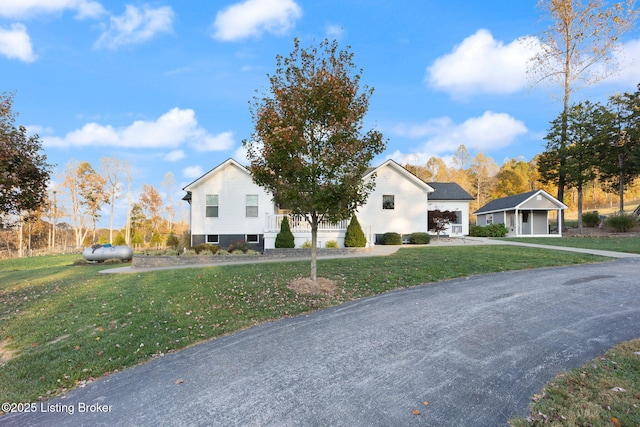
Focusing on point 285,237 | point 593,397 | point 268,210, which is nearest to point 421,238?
point 285,237

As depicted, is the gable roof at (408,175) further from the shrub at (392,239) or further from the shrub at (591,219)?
the shrub at (591,219)

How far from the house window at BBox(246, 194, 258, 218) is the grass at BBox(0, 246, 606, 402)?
847cm

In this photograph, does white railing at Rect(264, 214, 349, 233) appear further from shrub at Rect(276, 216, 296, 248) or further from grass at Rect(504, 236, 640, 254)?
grass at Rect(504, 236, 640, 254)

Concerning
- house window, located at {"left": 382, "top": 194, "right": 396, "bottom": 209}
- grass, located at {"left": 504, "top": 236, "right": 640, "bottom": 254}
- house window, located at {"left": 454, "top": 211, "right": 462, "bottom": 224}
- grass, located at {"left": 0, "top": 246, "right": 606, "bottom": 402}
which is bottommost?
grass, located at {"left": 0, "top": 246, "right": 606, "bottom": 402}

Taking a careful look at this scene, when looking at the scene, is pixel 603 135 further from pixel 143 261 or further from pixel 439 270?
pixel 143 261

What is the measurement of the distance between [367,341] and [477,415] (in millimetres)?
1954

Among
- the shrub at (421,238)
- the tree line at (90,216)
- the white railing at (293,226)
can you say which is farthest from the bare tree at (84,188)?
the shrub at (421,238)

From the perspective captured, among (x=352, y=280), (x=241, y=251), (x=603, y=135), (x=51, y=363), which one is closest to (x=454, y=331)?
(x=352, y=280)

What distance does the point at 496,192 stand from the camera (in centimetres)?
4772

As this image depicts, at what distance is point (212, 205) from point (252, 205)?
2.38 meters

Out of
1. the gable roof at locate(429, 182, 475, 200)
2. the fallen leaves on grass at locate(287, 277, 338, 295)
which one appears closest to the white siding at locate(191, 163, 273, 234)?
the fallen leaves on grass at locate(287, 277, 338, 295)

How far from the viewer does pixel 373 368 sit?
3.80 m

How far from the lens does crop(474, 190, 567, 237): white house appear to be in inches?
1021

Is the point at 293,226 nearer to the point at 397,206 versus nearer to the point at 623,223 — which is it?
the point at 397,206
